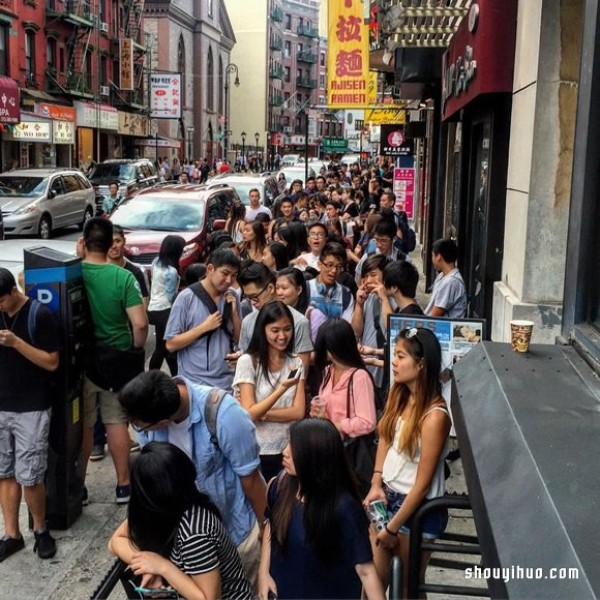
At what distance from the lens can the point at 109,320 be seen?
555 cm

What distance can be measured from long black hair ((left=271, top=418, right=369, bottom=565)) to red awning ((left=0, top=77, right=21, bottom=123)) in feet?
99.5

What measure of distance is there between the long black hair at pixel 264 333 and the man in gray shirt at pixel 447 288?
87.0 inches

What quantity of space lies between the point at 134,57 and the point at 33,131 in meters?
20.8

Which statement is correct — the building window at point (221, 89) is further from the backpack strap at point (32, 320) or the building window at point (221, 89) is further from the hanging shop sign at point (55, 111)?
the backpack strap at point (32, 320)

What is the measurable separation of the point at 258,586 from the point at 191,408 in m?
0.80

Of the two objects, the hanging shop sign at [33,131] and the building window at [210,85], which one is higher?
the building window at [210,85]

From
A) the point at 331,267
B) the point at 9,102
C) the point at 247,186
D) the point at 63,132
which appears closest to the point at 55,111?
the point at 63,132

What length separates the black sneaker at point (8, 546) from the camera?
16.0ft

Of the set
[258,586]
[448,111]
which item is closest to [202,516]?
[258,586]

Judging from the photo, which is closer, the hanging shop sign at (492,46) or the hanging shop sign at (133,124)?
the hanging shop sign at (492,46)

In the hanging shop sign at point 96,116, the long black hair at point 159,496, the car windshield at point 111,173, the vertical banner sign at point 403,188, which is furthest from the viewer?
the hanging shop sign at point 96,116

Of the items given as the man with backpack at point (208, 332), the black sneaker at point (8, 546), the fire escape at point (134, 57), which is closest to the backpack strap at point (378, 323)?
the man with backpack at point (208, 332)

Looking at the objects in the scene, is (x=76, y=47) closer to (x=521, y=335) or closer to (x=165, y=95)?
(x=165, y=95)

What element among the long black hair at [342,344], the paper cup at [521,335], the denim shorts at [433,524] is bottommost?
the denim shorts at [433,524]
